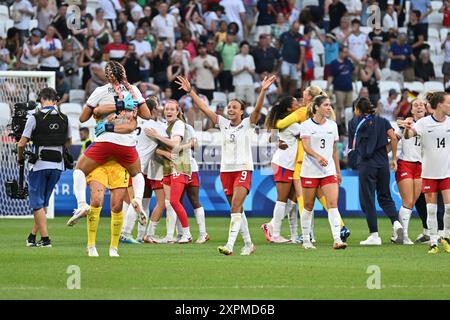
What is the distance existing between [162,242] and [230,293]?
25.8ft

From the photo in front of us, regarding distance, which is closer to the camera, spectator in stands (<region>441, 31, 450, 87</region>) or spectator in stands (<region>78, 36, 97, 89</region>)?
spectator in stands (<region>78, 36, 97, 89</region>)

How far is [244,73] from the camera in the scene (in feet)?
110

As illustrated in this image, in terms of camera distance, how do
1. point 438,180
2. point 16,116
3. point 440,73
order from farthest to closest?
point 440,73, point 16,116, point 438,180

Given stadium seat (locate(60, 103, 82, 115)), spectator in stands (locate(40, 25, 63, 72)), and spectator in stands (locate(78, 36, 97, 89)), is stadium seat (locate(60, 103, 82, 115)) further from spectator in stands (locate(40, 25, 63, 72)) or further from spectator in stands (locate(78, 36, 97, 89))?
spectator in stands (locate(40, 25, 63, 72))

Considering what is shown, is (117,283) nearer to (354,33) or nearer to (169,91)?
(169,91)

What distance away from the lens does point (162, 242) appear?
2055 centimetres

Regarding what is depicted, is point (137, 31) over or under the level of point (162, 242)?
over

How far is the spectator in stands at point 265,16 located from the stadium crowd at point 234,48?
30 millimetres

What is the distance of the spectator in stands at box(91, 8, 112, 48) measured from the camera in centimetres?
3231

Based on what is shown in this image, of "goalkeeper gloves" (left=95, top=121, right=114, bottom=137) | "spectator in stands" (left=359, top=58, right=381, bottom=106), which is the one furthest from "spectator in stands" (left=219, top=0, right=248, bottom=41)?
"goalkeeper gloves" (left=95, top=121, right=114, bottom=137)

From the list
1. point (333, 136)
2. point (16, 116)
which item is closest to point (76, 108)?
point (16, 116)

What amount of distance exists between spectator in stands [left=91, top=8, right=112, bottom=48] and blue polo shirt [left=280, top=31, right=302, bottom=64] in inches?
194

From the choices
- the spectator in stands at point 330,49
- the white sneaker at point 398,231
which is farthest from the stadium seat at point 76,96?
the white sneaker at point 398,231

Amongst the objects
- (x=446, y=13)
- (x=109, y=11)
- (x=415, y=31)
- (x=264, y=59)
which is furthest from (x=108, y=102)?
(x=446, y=13)
